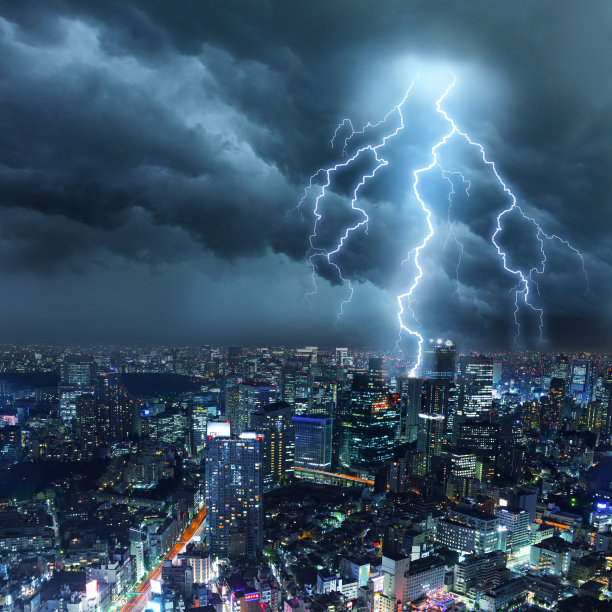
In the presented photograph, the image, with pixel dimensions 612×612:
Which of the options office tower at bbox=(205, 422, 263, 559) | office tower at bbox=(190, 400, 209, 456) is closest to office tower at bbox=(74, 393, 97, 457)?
office tower at bbox=(190, 400, 209, 456)

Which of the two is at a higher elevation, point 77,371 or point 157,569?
point 77,371

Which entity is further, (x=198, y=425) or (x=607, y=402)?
(x=607, y=402)

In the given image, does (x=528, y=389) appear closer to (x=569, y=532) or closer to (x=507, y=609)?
(x=569, y=532)

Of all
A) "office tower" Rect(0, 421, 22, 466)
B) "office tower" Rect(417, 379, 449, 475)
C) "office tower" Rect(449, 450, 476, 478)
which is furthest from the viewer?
"office tower" Rect(417, 379, 449, 475)

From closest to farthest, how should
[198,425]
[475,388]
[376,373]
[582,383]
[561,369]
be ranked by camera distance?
[376,373]
[198,425]
[475,388]
[561,369]
[582,383]

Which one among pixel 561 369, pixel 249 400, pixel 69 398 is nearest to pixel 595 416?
pixel 561 369

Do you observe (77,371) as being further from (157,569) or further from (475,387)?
(475,387)

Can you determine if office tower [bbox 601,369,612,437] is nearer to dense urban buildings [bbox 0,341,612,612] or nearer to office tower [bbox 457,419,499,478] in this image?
dense urban buildings [bbox 0,341,612,612]
